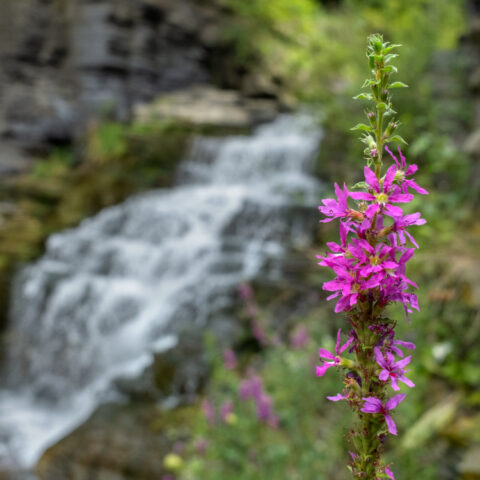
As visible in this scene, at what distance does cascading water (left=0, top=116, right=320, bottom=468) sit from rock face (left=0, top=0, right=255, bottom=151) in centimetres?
326

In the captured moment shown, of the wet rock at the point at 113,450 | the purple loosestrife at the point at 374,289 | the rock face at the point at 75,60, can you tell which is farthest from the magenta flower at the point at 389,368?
the rock face at the point at 75,60

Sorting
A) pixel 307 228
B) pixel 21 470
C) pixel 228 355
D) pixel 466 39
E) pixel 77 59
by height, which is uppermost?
pixel 466 39

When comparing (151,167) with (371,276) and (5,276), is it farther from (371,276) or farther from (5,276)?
(371,276)

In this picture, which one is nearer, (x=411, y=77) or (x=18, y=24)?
(x=411, y=77)

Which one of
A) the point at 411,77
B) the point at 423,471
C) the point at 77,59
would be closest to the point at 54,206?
the point at 77,59

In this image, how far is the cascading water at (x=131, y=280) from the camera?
20.1 feet

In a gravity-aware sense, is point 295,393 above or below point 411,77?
below

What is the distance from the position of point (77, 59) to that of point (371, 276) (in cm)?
1198

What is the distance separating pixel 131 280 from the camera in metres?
7.28

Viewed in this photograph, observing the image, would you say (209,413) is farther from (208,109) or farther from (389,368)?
(208,109)

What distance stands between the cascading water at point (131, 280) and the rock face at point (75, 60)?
3263mm

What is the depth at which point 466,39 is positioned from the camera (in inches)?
281

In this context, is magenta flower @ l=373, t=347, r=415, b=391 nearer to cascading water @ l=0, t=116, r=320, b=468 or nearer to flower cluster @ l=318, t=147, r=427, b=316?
flower cluster @ l=318, t=147, r=427, b=316

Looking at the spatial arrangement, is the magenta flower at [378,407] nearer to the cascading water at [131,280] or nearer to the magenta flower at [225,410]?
the magenta flower at [225,410]
